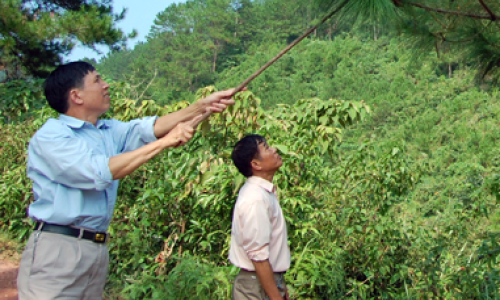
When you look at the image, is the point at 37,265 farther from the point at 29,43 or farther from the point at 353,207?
the point at 29,43

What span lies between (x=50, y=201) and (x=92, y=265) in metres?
0.24

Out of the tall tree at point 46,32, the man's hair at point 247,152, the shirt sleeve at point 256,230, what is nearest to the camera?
the shirt sleeve at point 256,230

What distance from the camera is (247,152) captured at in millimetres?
2158

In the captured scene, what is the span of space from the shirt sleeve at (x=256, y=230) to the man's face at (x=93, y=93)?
0.62 m

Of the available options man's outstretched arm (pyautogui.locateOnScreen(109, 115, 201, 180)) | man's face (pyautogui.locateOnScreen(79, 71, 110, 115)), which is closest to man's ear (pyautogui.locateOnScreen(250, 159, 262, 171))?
man's outstretched arm (pyautogui.locateOnScreen(109, 115, 201, 180))

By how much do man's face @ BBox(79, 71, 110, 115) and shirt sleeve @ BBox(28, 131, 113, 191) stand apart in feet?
0.50

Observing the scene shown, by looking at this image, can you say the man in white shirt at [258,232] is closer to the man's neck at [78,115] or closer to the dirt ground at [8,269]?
the man's neck at [78,115]

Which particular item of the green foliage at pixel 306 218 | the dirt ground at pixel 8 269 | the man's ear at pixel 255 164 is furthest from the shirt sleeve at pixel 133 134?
the dirt ground at pixel 8 269

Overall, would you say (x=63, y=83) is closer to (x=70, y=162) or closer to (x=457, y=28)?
(x=70, y=162)

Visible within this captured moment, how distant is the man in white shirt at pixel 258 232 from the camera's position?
6.35 feet

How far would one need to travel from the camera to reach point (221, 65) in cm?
4691

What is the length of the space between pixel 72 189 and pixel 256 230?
642 mm

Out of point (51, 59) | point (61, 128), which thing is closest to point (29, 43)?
point (51, 59)

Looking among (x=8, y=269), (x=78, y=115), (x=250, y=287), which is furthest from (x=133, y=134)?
(x=8, y=269)
